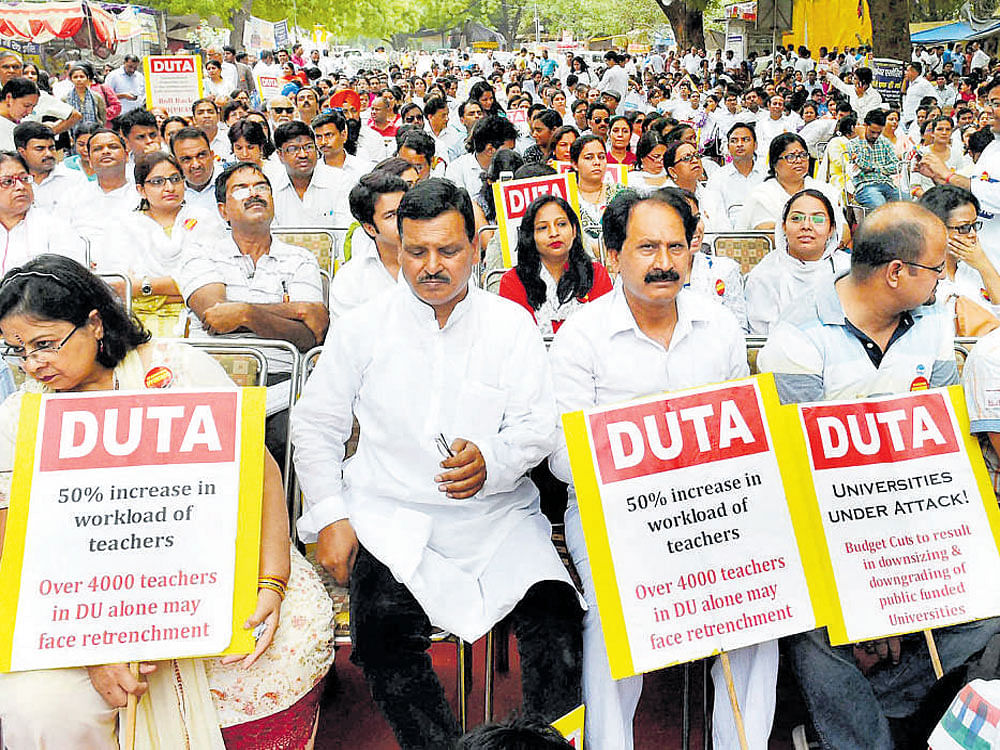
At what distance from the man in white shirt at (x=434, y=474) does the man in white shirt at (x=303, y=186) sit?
4.07 meters

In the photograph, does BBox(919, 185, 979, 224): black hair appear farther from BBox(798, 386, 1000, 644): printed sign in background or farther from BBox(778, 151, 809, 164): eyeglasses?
BBox(778, 151, 809, 164): eyeglasses

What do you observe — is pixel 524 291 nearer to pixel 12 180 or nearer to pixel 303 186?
pixel 12 180

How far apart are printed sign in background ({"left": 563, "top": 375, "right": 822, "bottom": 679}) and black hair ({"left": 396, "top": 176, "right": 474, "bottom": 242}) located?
3.04 ft

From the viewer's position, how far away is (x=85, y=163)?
782 centimetres

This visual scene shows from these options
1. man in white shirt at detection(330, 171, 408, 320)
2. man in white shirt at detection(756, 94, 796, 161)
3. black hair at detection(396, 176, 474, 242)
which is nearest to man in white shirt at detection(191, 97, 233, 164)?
man in white shirt at detection(330, 171, 408, 320)

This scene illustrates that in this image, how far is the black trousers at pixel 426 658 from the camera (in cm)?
281

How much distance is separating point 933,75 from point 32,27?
22.5 m

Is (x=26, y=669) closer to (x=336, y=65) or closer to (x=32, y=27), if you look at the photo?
(x=32, y=27)

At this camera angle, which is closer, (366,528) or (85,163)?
(366,528)

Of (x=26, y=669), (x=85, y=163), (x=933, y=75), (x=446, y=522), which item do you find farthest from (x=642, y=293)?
(x=933, y=75)

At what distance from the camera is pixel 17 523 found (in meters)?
2.54

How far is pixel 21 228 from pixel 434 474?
3397 millimetres

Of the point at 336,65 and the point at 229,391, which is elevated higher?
the point at 336,65

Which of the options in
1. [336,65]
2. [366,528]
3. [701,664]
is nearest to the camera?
[366,528]
